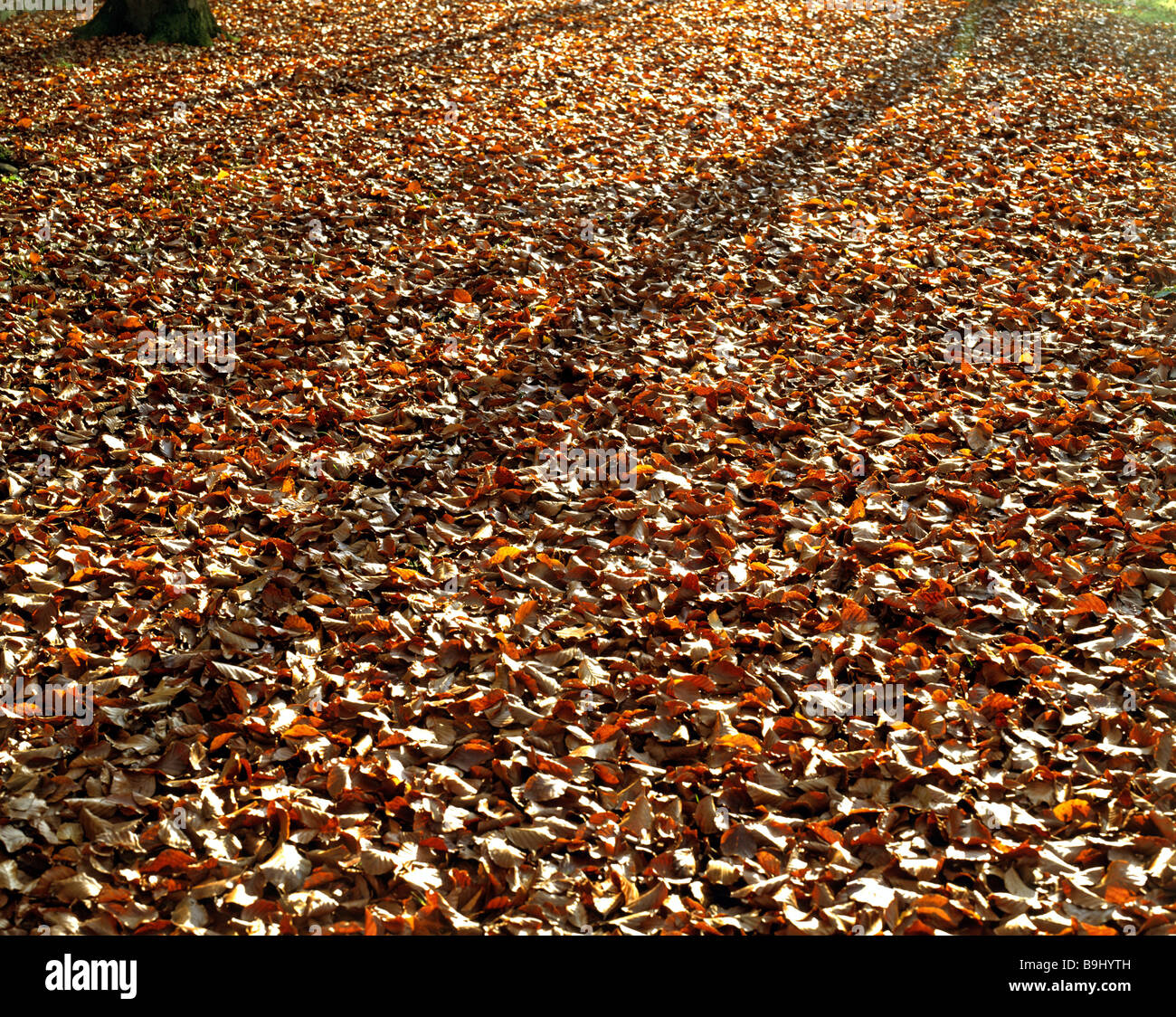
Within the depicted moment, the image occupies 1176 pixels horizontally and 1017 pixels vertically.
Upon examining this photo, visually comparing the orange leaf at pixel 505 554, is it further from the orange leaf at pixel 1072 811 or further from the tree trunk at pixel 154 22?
the tree trunk at pixel 154 22

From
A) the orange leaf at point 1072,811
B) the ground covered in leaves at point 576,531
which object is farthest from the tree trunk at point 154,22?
the orange leaf at point 1072,811

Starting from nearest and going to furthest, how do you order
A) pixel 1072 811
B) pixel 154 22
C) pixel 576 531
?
pixel 1072 811
pixel 576 531
pixel 154 22

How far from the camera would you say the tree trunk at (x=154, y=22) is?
9.34 meters

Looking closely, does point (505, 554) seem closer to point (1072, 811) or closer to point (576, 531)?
point (576, 531)

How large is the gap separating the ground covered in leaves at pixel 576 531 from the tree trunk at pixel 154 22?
2.03 meters

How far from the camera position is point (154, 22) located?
9.39 metres

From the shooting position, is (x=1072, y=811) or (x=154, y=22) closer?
(x=1072, y=811)

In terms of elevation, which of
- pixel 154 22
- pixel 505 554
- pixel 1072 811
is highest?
pixel 154 22

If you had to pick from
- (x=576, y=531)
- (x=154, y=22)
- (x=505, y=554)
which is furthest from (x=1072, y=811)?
(x=154, y=22)

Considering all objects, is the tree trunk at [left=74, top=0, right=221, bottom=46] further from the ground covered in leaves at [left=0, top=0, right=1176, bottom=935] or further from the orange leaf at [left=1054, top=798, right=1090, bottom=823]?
the orange leaf at [left=1054, top=798, right=1090, bottom=823]

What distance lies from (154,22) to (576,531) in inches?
340

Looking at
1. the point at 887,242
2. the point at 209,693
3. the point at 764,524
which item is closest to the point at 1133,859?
the point at 764,524

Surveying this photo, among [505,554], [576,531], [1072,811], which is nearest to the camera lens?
[1072,811]

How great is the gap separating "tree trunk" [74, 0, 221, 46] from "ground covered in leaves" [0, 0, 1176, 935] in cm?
203
